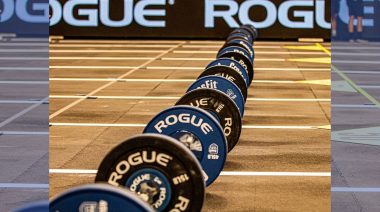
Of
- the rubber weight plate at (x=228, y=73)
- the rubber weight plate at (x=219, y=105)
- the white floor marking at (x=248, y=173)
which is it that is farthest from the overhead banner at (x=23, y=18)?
the rubber weight plate at (x=219, y=105)

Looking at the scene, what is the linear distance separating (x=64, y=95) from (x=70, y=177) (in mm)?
9271

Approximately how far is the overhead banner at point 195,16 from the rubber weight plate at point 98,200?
34.0 meters

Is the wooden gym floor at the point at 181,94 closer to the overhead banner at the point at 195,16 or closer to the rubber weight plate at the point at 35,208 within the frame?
the rubber weight plate at the point at 35,208

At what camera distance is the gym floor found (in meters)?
10.6

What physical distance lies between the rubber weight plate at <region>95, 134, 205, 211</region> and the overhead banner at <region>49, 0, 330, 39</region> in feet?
106

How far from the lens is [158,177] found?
23.2 feet

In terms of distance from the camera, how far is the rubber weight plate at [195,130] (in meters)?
9.19

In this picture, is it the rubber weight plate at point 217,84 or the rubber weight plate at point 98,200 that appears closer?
the rubber weight plate at point 98,200

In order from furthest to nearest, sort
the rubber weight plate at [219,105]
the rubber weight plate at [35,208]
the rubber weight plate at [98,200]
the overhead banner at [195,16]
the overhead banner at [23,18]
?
the overhead banner at [23,18], the overhead banner at [195,16], the rubber weight plate at [219,105], the rubber weight plate at [98,200], the rubber weight plate at [35,208]

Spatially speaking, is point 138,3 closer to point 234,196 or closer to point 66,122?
point 66,122

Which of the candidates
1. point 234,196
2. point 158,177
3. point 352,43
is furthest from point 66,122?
point 352,43

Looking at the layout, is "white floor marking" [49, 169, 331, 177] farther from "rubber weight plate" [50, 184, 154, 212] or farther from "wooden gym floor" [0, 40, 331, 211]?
"rubber weight plate" [50, 184, 154, 212]

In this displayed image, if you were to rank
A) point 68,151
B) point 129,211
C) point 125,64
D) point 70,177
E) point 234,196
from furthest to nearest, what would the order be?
point 125,64 → point 68,151 → point 70,177 → point 234,196 → point 129,211

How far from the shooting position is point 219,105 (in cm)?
1096
